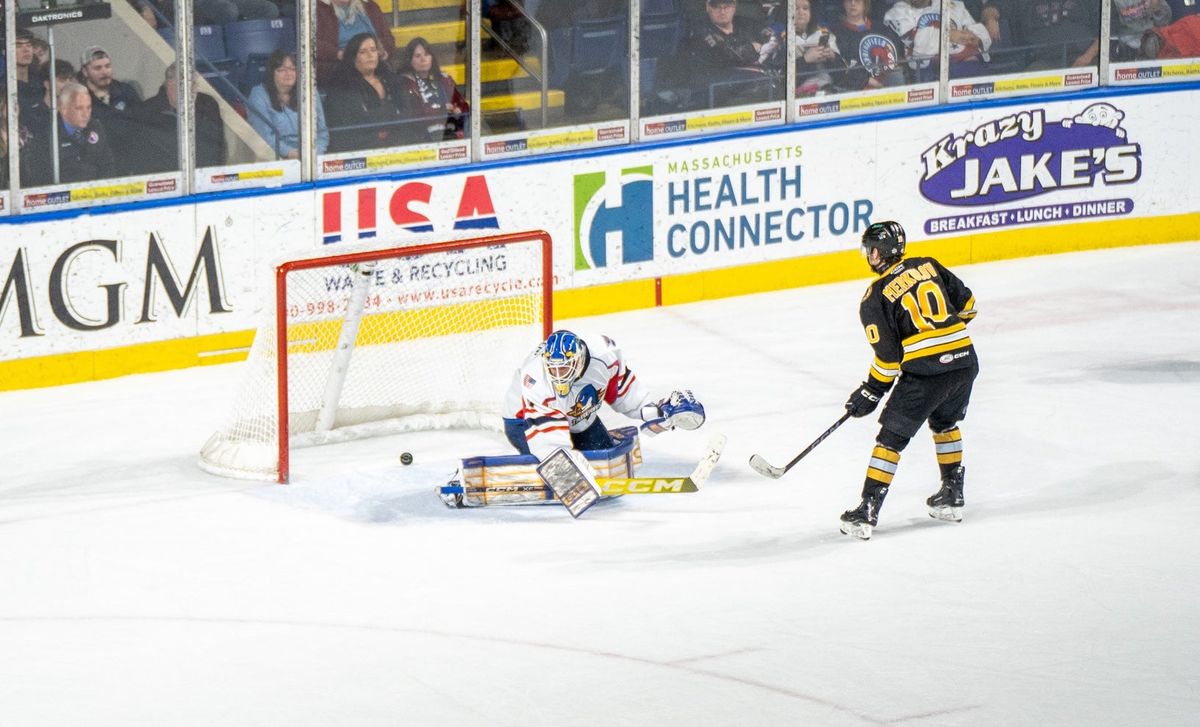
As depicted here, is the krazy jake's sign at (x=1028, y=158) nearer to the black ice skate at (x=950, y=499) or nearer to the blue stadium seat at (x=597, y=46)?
the blue stadium seat at (x=597, y=46)

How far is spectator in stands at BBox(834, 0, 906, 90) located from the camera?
12258mm

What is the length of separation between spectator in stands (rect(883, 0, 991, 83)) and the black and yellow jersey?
504 cm

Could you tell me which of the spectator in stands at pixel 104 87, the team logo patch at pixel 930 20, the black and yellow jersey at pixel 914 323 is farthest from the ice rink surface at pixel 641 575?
the team logo patch at pixel 930 20

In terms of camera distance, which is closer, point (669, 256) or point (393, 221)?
point (393, 221)

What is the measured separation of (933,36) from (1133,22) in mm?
1442

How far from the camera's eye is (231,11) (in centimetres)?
1044

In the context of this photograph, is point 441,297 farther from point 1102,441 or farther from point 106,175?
point 1102,441

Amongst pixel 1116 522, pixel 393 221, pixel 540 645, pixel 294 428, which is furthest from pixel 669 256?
pixel 540 645

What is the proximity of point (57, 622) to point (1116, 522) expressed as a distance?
13.2 feet

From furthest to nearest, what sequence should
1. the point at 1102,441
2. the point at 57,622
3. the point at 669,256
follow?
the point at 669,256 < the point at 1102,441 < the point at 57,622

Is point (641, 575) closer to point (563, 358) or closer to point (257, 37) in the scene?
point (563, 358)

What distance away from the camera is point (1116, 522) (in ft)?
26.2

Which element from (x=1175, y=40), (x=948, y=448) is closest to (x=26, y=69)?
(x=948, y=448)

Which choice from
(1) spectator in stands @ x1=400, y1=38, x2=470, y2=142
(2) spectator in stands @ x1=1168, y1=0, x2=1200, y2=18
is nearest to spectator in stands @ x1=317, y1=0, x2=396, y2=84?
(1) spectator in stands @ x1=400, y1=38, x2=470, y2=142
